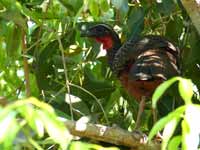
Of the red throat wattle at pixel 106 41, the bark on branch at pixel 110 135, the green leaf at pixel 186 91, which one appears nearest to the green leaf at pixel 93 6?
the bark on branch at pixel 110 135

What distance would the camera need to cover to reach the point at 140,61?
8.59 feet

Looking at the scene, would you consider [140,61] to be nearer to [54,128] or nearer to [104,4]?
[104,4]

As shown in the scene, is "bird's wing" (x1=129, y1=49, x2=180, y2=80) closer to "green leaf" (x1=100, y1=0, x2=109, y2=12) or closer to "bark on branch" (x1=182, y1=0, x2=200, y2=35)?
"green leaf" (x1=100, y1=0, x2=109, y2=12)

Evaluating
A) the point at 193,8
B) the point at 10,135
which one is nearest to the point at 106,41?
the point at 193,8

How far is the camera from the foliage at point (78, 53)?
2520 millimetres

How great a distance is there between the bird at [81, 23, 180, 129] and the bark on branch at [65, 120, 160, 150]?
18.2 inches

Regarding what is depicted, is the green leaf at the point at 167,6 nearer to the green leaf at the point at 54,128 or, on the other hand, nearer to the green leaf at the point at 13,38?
the green leaf at the point at 13,38

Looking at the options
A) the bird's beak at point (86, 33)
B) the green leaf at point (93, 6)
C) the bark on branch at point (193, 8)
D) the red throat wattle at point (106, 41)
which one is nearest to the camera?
the bark on branch at point (193, 8)

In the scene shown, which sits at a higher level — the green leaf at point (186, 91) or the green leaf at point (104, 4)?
the green leaf at point (186, 91)

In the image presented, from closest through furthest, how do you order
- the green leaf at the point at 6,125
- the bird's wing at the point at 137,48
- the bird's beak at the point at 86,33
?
the green leaf at the point at 6,125, the bird's wing at the point at 137,48, the bird's beak at the point at 86,33

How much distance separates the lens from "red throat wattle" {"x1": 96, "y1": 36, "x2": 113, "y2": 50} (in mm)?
3092

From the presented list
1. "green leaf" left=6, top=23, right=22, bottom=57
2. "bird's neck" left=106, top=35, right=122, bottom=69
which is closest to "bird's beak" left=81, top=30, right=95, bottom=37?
"bird's neck" left=106, top=35, right=122, bottom=69

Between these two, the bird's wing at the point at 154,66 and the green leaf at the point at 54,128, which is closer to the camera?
the green leaf at the point at 54,128

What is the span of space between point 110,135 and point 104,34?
1.20 meters
